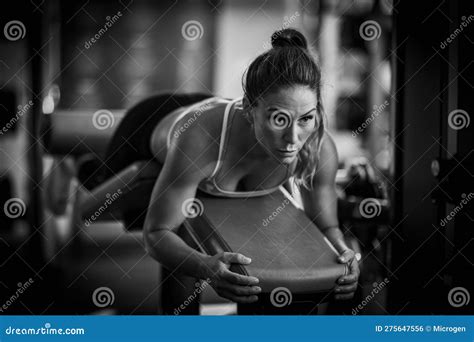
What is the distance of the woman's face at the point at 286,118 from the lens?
29.5 inches

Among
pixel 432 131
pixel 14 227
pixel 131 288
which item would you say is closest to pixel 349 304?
pixel 432 131

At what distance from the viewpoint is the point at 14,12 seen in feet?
3.23

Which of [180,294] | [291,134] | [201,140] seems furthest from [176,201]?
[180,294]

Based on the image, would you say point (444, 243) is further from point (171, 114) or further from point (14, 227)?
point (14, 227)

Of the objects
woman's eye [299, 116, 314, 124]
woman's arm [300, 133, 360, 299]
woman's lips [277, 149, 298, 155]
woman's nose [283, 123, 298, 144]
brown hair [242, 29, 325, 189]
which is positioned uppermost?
brown hair [242, 29, 325, 189]

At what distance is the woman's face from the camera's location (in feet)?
2.46

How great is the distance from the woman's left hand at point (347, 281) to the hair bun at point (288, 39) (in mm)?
311

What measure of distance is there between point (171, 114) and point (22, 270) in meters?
0.83

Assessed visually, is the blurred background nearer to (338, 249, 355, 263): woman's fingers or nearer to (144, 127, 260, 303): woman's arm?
(338, 249, 355, 263): woman's fingers

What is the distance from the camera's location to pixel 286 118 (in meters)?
0.76

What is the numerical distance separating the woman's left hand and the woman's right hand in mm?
123

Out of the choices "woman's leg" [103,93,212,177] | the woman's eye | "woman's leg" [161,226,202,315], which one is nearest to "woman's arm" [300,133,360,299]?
the woman's eye

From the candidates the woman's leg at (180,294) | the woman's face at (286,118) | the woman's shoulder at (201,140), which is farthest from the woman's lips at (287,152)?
the woman's leg at (180,294)
